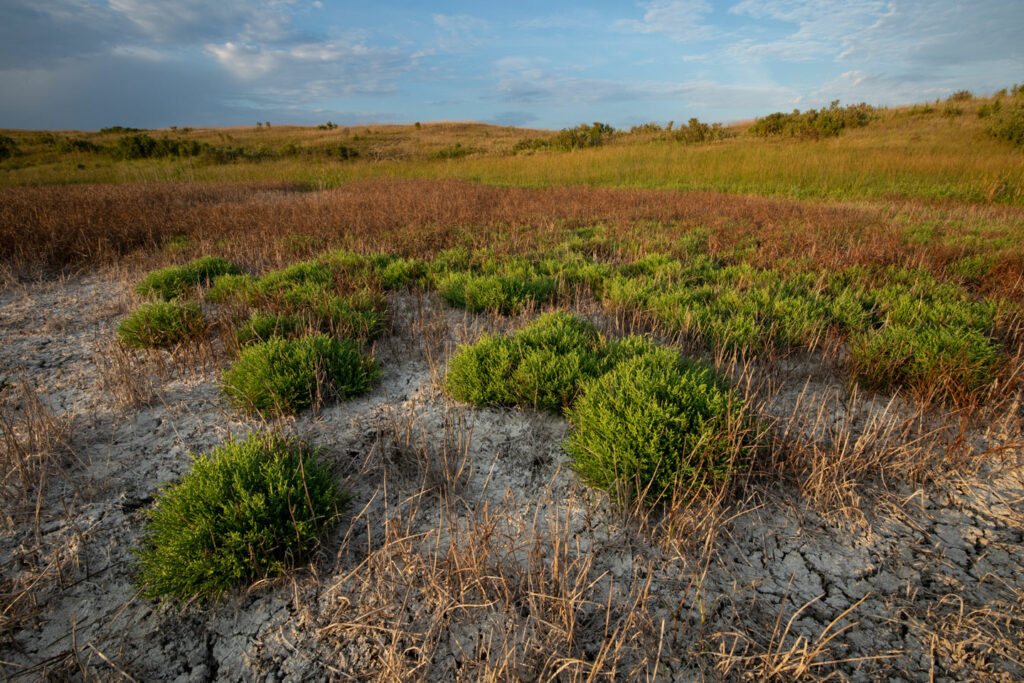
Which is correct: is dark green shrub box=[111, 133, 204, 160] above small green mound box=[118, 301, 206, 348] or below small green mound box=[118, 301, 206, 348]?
above

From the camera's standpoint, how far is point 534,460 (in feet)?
9.41

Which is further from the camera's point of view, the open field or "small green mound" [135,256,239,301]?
"small green mound" [135,256,239,301]

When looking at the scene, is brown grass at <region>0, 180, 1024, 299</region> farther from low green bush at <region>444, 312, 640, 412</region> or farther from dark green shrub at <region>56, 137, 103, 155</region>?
dark green shrub at <region>56, 137, 103, 155</region>

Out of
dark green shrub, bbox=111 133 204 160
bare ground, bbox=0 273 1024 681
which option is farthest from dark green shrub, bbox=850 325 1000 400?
dark green shrub, bbox=111 133 204 160

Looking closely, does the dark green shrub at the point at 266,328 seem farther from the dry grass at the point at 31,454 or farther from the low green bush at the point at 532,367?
the low green bush at the point at 532,367

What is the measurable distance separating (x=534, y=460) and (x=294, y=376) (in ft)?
5.96

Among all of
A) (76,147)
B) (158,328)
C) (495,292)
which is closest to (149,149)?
(76,147)

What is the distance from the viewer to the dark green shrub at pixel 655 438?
7.75 ft

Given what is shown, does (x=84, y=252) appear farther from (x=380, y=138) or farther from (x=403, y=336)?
(x=380, y=138)

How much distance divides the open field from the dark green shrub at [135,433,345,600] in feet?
0.10

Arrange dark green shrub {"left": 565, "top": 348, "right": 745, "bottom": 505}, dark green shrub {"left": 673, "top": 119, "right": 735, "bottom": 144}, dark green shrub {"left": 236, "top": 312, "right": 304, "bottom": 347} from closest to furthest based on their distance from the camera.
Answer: dark green shrub {"left": 565, "top": 348, "right": 745, "bottom": 505}
dark green shrub {"left": 236, "top": 312, "right": 304, "bottom": 347}
dark green shrub {"left": 673, "top": 119, "right": 735, "bottom": 144}

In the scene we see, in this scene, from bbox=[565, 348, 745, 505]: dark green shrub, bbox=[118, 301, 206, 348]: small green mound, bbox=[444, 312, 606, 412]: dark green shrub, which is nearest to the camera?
bbox=[565, 348, 745, 505]: dark green shrub

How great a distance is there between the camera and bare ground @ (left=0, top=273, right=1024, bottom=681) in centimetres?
173

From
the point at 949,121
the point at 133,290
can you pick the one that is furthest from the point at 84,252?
the point at 949,121
